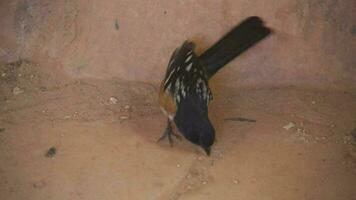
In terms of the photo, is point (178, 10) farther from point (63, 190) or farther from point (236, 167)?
point (63, 190)

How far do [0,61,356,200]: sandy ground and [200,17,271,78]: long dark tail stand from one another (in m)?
0.32

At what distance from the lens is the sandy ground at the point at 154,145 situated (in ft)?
10.4

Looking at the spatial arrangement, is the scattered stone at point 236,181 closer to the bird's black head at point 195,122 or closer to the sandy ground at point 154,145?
the sandy ground at point 154,145

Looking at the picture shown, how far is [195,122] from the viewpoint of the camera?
336cm

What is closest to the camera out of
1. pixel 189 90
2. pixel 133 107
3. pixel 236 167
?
pixel 236 167

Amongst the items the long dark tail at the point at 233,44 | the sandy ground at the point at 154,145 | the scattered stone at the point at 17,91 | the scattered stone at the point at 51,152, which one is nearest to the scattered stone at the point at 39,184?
the sandy ground at the point at 154,145

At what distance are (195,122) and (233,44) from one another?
2.32ft

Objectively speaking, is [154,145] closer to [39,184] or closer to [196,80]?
[196,80]

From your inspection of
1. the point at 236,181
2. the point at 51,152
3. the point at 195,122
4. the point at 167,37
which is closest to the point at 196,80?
the point at 195,122

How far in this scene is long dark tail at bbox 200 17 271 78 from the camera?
3.75 meters

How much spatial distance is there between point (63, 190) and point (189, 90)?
1.03 metres

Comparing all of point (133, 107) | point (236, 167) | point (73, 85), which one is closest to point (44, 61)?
point (73, 85)

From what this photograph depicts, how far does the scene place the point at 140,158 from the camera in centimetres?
339

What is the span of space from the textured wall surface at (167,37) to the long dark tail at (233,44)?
8 cm
